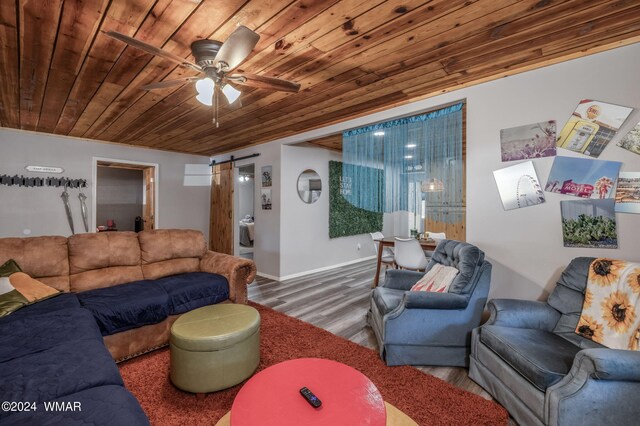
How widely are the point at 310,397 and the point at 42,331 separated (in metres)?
1.69

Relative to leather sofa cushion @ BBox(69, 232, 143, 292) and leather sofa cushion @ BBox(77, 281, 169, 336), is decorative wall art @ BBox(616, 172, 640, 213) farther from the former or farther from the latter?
leather sofa cushion @ BBox(69, 232, 143, 292)

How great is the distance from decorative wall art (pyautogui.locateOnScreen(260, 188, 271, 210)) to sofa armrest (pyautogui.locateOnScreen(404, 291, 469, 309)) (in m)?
3.47

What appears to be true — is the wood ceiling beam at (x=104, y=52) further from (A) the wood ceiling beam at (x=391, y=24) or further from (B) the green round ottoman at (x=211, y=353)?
(B) the green round ottoman at (x=211, y=353)

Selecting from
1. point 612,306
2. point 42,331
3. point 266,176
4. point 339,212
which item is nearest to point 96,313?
point 42,331

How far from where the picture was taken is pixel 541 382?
1490 mm

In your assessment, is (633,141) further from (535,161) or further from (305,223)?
(305,223)

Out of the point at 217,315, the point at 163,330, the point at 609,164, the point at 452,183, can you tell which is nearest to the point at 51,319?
the point at 163,330

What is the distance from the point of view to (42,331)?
1.68m

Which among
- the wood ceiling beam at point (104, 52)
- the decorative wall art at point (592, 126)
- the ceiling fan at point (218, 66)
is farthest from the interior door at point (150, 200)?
the decorative wall art at point (592, 126)

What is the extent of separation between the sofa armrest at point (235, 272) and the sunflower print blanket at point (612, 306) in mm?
2840

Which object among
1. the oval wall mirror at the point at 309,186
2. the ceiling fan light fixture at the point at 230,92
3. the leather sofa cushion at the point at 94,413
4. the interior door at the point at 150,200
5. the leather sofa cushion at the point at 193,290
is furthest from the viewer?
the interior door at the point at 150,200

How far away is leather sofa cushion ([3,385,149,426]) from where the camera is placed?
98 cm

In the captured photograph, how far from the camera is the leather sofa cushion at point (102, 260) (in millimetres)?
2656

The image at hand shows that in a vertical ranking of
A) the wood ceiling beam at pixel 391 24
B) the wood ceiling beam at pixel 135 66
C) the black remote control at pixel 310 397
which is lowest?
the black remote control at pixel 310 397
